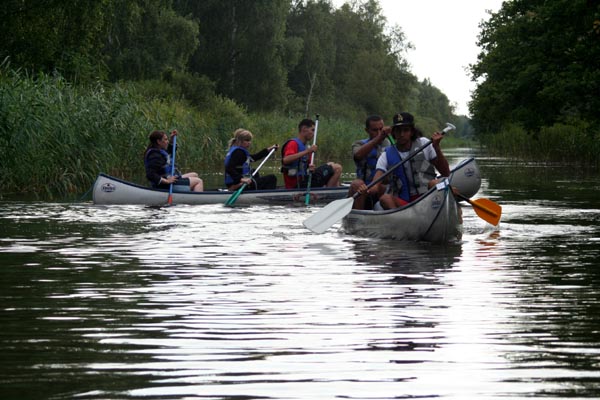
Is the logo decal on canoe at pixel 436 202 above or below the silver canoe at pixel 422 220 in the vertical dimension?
above

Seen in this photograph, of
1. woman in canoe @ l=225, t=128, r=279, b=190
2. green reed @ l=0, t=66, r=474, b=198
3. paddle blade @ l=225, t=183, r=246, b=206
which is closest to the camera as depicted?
paddle blade @ l=225, t=183, r=246, b=206

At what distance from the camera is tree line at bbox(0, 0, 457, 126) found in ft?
86.8

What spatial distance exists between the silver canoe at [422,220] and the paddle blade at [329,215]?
0.84ft

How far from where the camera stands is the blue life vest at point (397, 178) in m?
10.7

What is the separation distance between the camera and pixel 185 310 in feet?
20.1

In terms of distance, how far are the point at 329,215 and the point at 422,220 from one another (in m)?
1.48

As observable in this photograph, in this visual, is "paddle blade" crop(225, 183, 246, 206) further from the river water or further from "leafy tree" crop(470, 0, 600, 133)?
"leafy tree" crop(470, 0, 600, 133)

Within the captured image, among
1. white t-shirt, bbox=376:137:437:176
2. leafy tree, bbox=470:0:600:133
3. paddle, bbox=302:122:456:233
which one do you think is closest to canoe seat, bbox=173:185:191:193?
paddle, bbox=302:122:456:233

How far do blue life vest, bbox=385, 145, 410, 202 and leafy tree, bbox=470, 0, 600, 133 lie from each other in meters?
16.3

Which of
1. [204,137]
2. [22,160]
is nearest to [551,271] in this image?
[22,160]

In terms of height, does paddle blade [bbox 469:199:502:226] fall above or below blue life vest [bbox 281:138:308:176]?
below

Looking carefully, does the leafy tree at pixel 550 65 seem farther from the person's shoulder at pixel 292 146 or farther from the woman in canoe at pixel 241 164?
the person's shoulder at pixel 292 146

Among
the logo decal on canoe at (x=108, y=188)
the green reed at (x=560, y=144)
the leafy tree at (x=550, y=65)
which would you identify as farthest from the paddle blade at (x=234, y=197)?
the green reed at (x=560, y=144)

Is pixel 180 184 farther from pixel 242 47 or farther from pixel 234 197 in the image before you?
pixel 242 47
